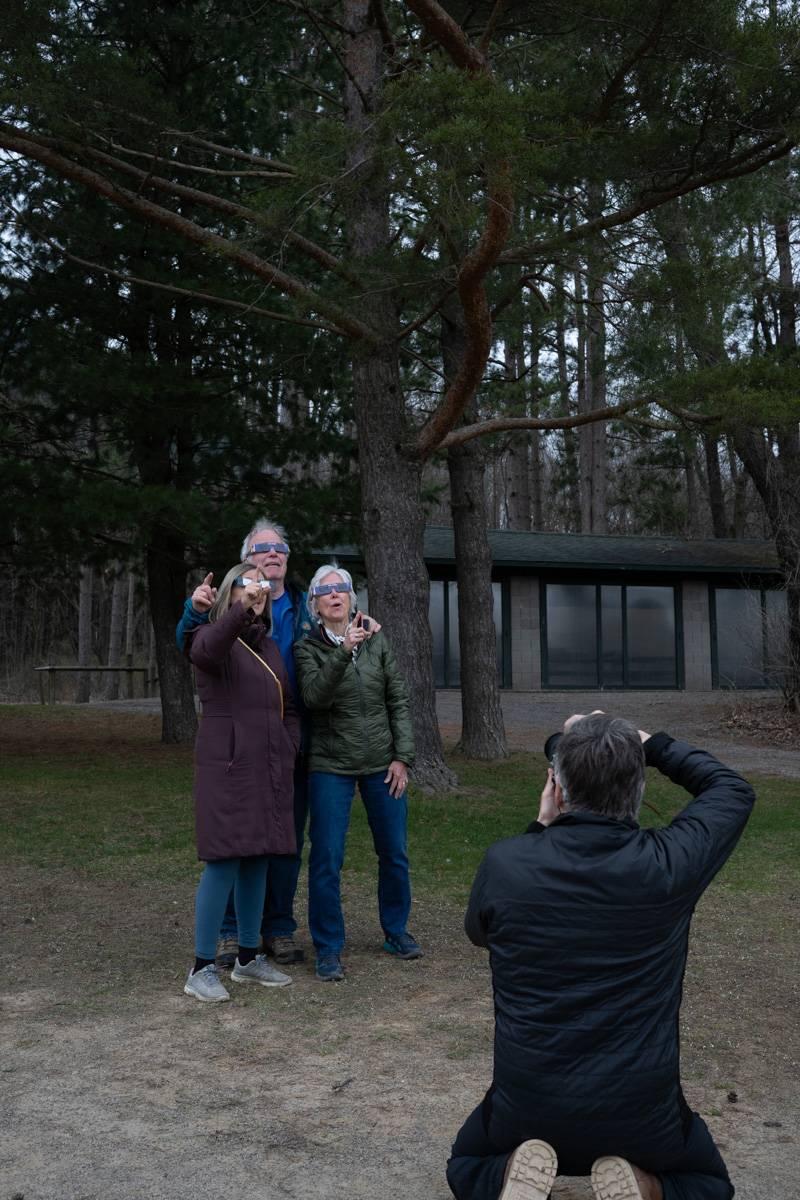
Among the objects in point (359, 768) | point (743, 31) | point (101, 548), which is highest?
point (743, 31)

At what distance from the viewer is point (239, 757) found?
4.63 m

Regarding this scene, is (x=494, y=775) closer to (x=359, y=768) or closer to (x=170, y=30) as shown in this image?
(x=359, y=768)

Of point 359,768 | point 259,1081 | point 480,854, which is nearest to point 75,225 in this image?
point 480,854

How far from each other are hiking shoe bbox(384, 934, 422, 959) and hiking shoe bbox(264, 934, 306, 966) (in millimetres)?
396

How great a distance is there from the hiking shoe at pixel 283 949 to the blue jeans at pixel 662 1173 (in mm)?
2661

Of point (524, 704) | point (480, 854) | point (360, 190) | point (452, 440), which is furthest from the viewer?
point (524, 704)

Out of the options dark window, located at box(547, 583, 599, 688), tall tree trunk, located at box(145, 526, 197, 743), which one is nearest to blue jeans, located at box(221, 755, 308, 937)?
tall tree trunk, located at box(145, 526, 197, 743)

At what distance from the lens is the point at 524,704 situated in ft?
69.2

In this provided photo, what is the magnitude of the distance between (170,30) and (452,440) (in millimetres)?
6210

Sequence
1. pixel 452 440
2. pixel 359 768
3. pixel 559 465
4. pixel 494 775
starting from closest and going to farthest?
pixel 359 768, pixel 452 440, pixel 494 775, pixel 559 465

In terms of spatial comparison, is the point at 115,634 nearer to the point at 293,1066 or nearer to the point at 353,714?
the point at 353,714

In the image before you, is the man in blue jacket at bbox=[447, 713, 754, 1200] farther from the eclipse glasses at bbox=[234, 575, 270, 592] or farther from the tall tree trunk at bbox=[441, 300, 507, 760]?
the tall tree trunk at bbox=[441, 300, 507, 760]

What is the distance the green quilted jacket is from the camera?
195 inches

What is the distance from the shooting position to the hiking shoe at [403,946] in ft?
17.3
